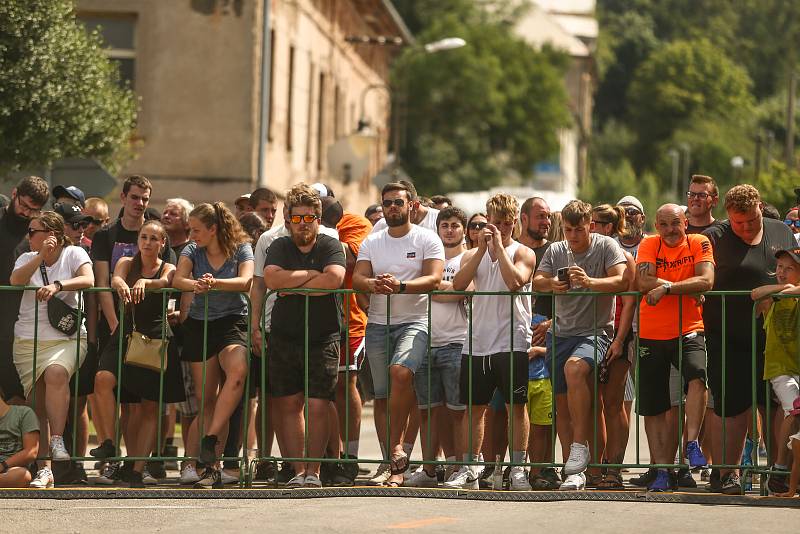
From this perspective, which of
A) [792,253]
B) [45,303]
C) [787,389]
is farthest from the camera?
[45,303]

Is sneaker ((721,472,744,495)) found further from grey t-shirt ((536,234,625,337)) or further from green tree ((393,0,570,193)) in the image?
green tree ((393,0,570,193))

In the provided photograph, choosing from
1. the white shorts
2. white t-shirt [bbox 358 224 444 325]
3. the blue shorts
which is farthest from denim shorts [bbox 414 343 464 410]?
the white shorts

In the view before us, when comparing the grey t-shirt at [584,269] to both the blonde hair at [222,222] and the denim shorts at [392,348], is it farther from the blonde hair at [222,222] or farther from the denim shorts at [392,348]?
the blonde hair at [222,222]

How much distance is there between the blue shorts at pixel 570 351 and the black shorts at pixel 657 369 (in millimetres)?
277

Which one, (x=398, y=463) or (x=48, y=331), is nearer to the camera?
(x=398, y=463)

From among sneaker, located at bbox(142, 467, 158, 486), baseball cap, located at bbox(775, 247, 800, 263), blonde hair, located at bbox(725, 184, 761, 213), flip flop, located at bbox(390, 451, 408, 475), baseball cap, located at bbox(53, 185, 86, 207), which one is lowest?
sneaker, located at bbox(142, 467, 158, 486)

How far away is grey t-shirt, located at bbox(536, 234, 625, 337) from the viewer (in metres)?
10.9

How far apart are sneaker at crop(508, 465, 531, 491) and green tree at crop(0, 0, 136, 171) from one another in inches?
504

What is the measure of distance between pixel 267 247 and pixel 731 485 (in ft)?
11.7

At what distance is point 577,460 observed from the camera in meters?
10.6

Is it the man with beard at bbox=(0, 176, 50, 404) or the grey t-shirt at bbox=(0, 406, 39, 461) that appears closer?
the grey t-shirt at bbox=(0, 406, 39, 461)

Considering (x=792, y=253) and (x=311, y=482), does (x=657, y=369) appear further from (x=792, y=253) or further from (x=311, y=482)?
(x=311, y=482)

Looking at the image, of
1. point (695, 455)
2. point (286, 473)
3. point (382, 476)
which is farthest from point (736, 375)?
→ point (286, 473)

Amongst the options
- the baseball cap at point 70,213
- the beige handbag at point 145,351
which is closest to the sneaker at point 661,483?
the beige handbag at point 145,351
